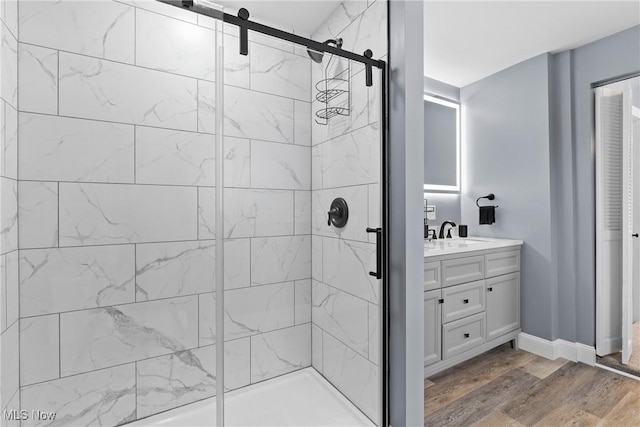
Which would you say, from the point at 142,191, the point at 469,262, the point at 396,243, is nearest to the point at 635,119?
the point at 469,262

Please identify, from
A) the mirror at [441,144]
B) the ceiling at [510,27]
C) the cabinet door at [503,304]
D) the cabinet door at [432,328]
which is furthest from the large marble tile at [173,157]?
the cabinet door at [503,304]

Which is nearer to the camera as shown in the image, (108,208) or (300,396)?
(300,396)

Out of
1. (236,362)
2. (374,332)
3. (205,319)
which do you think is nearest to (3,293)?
(205,319)

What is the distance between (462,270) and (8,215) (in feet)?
8.24

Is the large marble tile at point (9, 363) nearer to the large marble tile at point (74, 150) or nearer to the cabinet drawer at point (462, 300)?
the large marble tile at point (74, 150)

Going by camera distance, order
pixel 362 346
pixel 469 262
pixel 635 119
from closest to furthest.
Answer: pixel 362 346 → pixel 469 262 → pixel 635 119

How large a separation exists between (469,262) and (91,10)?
266cm

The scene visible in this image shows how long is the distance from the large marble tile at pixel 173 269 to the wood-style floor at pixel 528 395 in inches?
59.3

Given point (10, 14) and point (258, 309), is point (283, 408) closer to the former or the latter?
point (258, 309)

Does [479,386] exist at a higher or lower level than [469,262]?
lower

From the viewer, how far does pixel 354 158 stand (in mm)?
1484

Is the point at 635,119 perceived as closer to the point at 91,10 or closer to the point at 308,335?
the point at 308,335

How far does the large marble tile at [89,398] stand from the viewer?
138 cm

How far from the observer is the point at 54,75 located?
1.39 m
